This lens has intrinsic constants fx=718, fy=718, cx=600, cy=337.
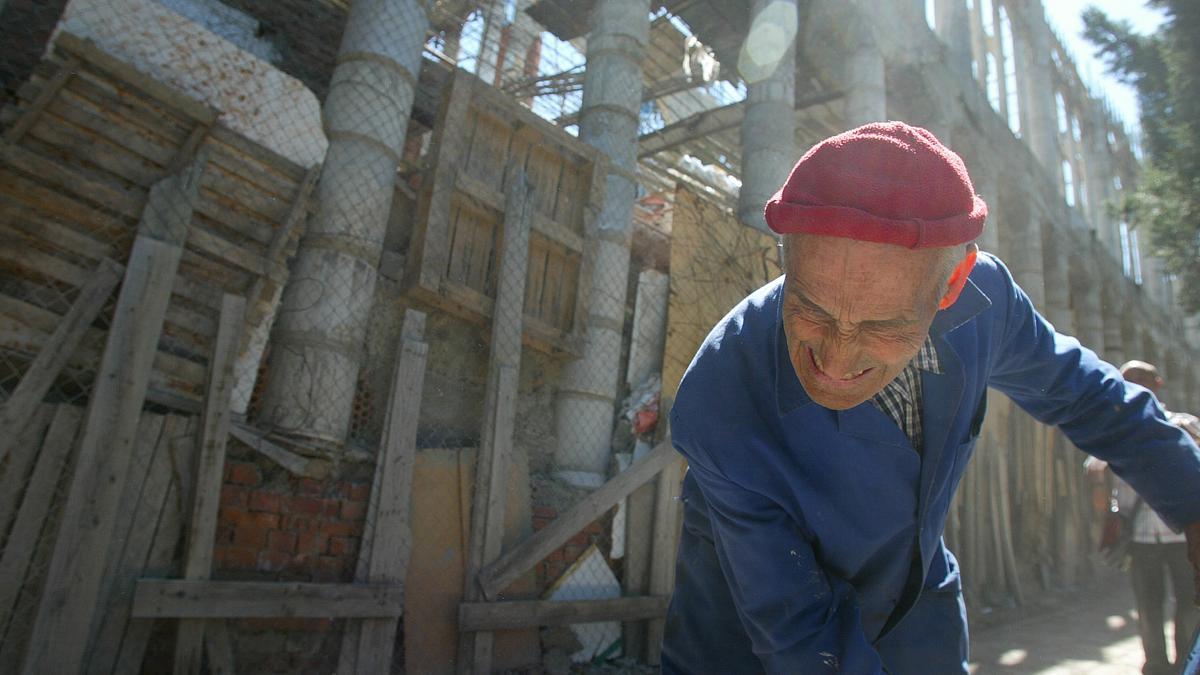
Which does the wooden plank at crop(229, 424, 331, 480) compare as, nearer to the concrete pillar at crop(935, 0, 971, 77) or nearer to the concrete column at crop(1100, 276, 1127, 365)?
the concrete pillar at crop(935, 0, 971, 77)

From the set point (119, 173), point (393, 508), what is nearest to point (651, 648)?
point (393, 508)

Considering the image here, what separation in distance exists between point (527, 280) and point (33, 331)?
8.63 ft

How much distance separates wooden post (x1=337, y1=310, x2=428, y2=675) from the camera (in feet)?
11.5

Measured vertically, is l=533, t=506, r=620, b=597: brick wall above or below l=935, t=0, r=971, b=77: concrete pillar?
below

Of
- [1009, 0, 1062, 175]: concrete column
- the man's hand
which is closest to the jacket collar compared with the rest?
the man's hand

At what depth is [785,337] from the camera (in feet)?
5.15

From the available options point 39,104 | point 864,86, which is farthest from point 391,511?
point 864,86

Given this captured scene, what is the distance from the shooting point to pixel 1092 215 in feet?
61.3

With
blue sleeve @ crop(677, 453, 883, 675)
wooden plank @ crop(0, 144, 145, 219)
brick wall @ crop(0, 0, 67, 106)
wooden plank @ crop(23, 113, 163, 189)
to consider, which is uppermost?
brick wall @ crop(0, 0, 67, 106)

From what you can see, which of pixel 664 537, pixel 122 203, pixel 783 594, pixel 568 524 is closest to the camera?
pixel 783 594

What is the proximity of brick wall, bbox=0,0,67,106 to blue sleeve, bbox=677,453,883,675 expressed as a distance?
4790mm

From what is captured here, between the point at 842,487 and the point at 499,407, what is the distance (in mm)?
2899

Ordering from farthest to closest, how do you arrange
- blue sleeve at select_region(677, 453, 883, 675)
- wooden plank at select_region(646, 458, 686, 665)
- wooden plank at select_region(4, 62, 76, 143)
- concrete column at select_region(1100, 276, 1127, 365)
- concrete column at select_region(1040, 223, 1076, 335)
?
concrete column at select_region(1100, 276, 1127, 365) < concrete column at select_region(1040, 223, 1076, 335) < wooden plank at select_region(646, 458, 686, 665) < wooden plank at select_region(4, 62, 76, 143) < blue sleeve at select_region(677, 453, 883, 675)

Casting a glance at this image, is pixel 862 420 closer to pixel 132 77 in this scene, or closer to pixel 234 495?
pixel 234 495
